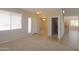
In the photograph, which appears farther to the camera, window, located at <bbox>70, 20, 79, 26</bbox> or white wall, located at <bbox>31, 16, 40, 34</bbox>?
white wall, located at <bbox>31, 16, 40, 34</bbox>

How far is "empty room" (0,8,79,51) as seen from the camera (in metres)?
2.58

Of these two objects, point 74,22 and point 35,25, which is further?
point 35,25

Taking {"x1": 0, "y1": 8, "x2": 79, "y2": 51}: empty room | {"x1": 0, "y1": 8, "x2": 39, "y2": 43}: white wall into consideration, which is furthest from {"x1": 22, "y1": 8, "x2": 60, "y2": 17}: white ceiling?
Answer: {"x1": 0, "y1": 8, "x2": 39, "y2": 43}: white wall

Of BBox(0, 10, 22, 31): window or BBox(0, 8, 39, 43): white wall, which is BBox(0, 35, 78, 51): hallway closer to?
BBox(0, 8, 39, 43): white wall

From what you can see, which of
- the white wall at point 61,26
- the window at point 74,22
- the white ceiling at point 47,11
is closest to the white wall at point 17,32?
the white ceiling at point 47,11

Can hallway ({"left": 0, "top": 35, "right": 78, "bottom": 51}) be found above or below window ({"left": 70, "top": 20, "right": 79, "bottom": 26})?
below

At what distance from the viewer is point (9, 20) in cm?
261

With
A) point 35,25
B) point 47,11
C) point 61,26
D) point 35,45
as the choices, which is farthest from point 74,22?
point 35,45

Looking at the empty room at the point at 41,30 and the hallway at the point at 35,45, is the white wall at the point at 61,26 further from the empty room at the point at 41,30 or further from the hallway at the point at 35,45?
the hallway at the point at 35,45

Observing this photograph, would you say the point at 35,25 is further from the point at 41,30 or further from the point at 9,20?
the point at 9,20

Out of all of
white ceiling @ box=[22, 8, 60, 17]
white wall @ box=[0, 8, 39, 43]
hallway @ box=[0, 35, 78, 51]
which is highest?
white ceiling @ box=[22, 8, 60, 17]

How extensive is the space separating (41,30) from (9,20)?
65 cm

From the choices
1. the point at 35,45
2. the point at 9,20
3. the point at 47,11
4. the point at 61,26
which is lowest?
the point at 35,45
